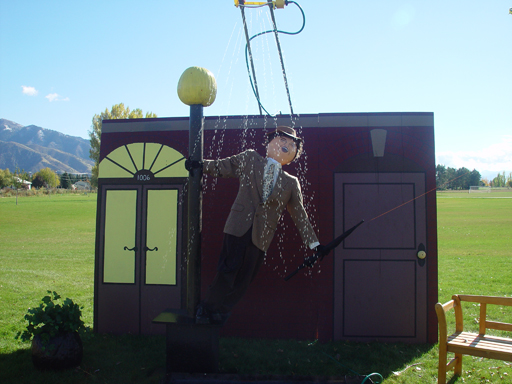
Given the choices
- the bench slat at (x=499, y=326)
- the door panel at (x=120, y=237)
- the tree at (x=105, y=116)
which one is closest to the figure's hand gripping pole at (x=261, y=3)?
the door panel at (x=120, y=237)

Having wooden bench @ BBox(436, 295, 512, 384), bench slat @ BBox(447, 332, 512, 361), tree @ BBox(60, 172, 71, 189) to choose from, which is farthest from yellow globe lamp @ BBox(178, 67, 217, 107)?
tree @ BBox(60, 172, 71, 189)

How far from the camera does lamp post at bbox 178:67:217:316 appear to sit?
3.41m

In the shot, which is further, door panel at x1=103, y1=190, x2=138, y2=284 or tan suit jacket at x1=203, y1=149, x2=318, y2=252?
door panel at x1=103, y1=190, x2=138, y2=284

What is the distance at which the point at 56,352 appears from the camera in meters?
3.96

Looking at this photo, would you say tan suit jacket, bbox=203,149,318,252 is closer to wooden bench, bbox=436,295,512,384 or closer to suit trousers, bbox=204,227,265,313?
suit trousers, bbox=204,227,265,313

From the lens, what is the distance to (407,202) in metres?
5.04

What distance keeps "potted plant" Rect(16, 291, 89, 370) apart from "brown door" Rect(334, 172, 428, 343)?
3.16 meters

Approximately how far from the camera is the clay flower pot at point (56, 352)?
395 centimetres

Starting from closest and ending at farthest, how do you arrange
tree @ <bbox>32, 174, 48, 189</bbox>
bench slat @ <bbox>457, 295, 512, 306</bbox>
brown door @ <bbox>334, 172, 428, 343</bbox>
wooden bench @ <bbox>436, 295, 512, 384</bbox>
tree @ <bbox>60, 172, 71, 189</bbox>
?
wooden bench @ <bbox>436, 295, 512, 384</bbox>
bench slat @ <bbox>457, 295, 512, 306</bbox>
brown door @ <bbox>334, 172, 428, 343</bbox>
tree @ <bbox>32, 174, 48, 189</bbox>
tree @ <bbox>60, 172, 71, 189</bbox>

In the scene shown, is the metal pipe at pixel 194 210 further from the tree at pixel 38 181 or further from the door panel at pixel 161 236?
the tree at pixel 38 181

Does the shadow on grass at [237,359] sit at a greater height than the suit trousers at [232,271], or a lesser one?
lesser

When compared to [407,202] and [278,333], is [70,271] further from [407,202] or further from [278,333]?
[407,202]

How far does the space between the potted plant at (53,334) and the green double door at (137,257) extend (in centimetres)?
120

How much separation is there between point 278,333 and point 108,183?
3136mm
